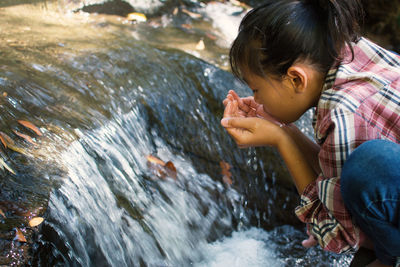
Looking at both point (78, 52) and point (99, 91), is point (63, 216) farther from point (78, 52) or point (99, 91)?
point (78, 52)

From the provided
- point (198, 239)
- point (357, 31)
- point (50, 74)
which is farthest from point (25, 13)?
point (357, 31)

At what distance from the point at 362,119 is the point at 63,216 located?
4.50 ft

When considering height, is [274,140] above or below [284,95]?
below

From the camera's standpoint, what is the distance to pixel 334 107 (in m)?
1.80

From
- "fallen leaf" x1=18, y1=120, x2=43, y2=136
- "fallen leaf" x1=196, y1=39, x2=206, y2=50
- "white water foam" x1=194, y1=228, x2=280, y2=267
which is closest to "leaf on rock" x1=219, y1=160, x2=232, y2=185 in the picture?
"white water foam" x1=194, y1=228, x2=280, y2=267

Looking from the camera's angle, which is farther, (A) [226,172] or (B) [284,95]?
(A) [226,172]

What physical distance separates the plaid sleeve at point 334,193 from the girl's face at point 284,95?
181mm

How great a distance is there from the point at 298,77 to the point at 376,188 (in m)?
0.62

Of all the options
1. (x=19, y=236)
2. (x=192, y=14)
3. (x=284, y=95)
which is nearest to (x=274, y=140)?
(x=284, y=95)

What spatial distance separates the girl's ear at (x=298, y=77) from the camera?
1.87 meters

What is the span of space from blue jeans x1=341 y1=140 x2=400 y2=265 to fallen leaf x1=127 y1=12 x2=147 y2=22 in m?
3.95

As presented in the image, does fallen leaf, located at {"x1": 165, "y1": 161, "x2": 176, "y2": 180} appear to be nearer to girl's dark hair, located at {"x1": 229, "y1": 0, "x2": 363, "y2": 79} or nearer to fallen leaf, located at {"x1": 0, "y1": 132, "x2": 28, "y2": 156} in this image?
fallen leaf, located at {"x1": 0, "y1": 132, "x2": 28, "y2": 156}

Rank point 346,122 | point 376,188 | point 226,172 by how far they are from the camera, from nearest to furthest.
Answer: point 376,188 → point 346,122 → point 226,172

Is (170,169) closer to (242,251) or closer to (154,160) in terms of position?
(154,160)
